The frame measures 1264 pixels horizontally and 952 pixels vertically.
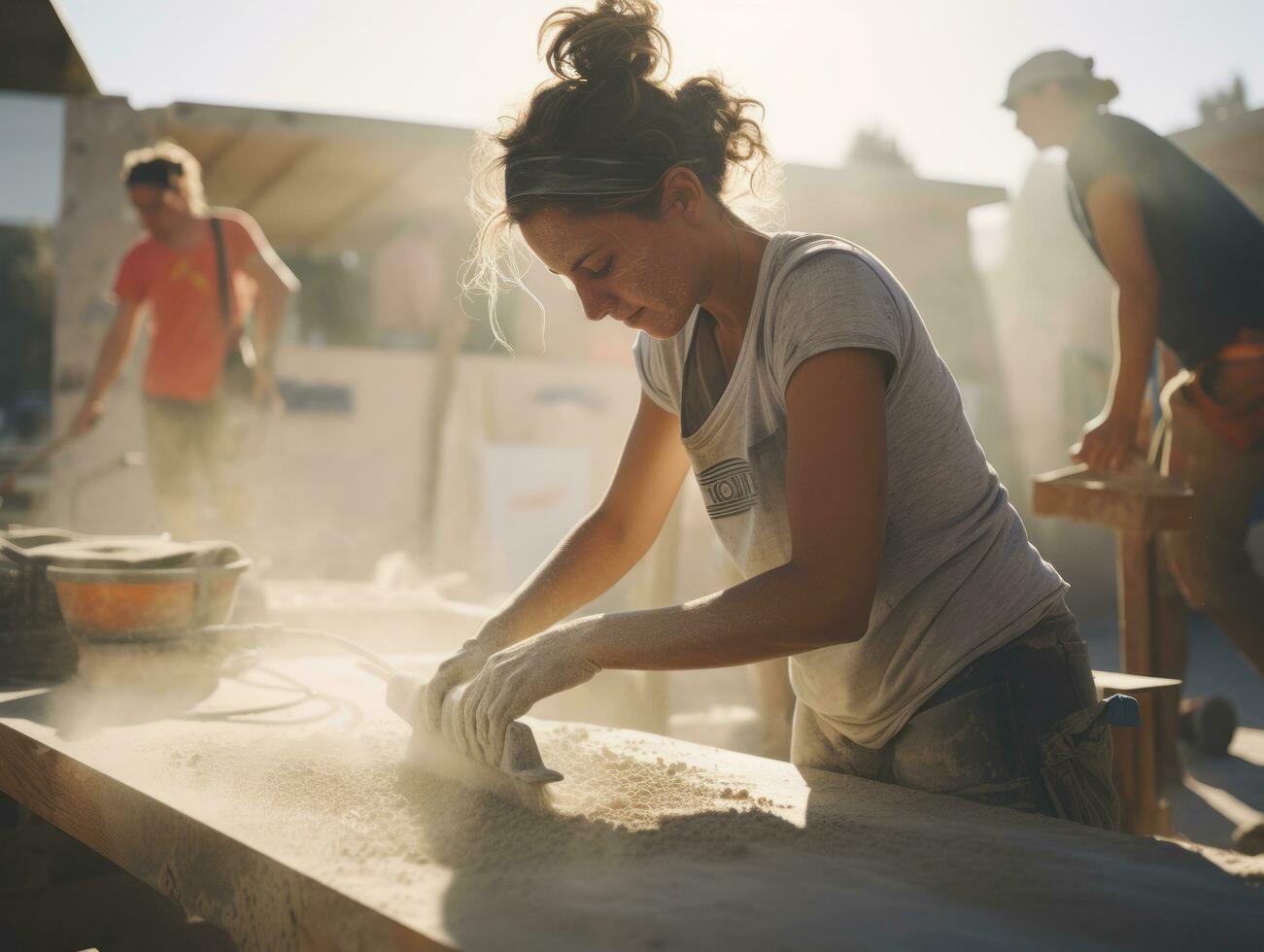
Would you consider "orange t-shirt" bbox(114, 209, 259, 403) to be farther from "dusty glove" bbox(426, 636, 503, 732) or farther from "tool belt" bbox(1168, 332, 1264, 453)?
"tool belt" bbox(1168, 332, 1264, 453)

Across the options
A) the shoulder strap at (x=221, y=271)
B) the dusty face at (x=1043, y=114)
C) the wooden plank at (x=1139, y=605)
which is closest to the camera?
the wooden plank at (x=1139, y=605)

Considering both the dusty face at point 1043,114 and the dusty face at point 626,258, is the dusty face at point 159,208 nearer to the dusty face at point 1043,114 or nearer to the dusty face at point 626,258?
the dusty face at point 1043,114

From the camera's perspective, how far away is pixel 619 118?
1.52m

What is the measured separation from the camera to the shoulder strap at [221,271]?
16.2 feet

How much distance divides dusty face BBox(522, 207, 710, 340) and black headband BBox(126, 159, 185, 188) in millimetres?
3822

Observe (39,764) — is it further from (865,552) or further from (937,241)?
(937,241)

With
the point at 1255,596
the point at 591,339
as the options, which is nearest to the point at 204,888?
the point at 1255,596

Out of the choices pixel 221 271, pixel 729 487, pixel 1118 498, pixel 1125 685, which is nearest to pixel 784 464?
pixel 729 487

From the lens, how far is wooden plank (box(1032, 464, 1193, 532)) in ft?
9.04

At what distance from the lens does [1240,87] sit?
3319 cm

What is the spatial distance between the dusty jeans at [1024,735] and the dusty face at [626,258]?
69 cm

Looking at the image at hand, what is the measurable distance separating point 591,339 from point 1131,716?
20.7 feet

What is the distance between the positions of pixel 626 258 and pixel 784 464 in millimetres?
377

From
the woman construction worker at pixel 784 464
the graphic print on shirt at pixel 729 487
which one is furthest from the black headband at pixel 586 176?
the graphic print on shirt at pixel 729 487
